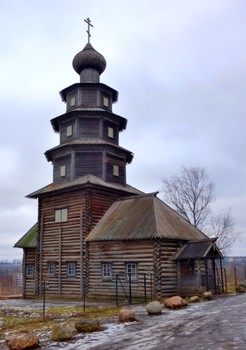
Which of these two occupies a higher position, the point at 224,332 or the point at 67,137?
the point at 67,137

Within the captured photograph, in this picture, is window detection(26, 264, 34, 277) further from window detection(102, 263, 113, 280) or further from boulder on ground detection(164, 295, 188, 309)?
boulder on ground detection(164, 295, 188, 309)

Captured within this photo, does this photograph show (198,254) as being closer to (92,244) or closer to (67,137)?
(92,244)

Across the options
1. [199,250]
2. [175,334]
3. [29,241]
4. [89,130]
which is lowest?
[175,334]

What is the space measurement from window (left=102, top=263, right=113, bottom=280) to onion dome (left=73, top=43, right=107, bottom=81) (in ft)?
53.4

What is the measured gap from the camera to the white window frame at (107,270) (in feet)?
78.6

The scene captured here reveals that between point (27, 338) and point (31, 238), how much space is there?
827 inches

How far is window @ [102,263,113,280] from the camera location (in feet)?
78.6

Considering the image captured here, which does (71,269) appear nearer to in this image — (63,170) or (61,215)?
(61,215)

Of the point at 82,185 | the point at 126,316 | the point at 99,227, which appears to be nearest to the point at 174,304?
the point at 126,316

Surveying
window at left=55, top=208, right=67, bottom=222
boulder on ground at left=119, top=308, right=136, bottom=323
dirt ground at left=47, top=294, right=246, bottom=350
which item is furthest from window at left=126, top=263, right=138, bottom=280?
boulder on ground at left=119, top=308, right=136, bottom=323

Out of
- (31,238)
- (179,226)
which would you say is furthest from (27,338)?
(31,238)

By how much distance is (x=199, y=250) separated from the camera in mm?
22406

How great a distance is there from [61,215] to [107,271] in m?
5.74

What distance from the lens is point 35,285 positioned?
91.8ft
